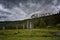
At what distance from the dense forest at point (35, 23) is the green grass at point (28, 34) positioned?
0.17 meters

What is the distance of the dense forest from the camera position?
4.84m

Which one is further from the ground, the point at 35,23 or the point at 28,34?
the point at 35,23

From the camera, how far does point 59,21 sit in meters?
4.86

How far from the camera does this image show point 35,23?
16.1 ft

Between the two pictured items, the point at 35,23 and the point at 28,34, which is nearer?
the point at 28,34

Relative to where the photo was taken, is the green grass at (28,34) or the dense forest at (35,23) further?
the dense forest at (35,23)

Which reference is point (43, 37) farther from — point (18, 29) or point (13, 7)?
point (13, 7)

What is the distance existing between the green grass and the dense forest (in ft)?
0.57

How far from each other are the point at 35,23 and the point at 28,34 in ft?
1.80

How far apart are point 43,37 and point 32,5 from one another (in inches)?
61.0

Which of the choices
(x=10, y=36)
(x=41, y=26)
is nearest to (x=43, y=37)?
(x=41, y=26)

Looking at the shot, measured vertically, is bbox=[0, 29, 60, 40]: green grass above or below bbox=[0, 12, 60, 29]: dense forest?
→ below

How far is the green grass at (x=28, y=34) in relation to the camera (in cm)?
462

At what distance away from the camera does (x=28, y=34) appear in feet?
15.6
